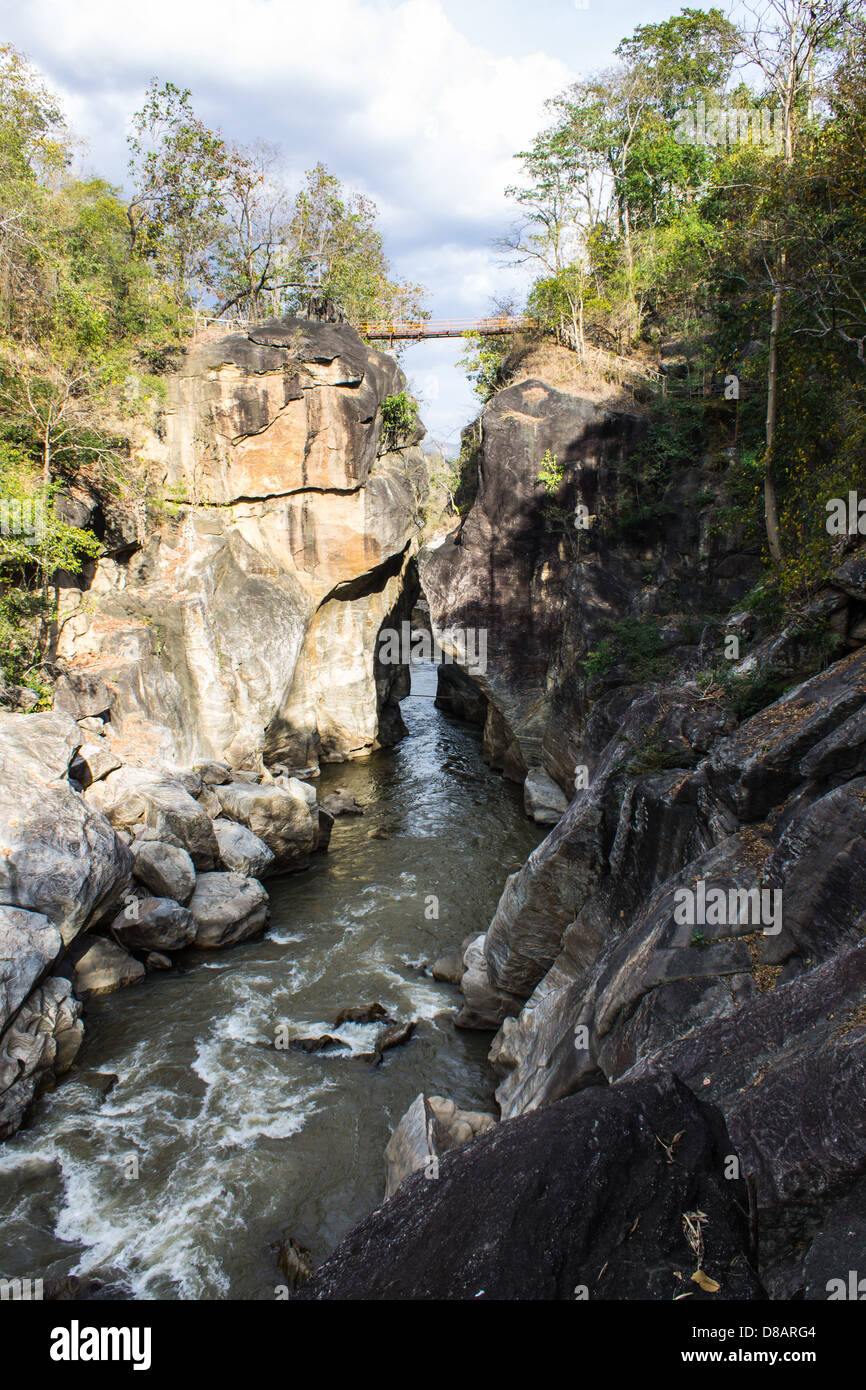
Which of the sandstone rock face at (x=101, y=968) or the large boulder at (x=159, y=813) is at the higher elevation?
the large boulder at (x=159, y=813)

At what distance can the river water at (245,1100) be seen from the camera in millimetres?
6961

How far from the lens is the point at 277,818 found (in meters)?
15.8

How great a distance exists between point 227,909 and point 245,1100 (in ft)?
13.6

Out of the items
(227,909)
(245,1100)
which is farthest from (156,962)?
(245,1100)

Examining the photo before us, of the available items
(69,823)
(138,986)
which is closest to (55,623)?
(69,823)

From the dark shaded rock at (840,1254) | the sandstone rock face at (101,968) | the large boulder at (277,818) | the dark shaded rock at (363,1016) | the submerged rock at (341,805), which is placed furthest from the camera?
the submerged rock at (341,805)

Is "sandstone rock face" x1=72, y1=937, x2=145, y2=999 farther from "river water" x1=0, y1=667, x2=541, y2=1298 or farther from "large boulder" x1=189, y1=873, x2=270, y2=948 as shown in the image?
"large boulder" x1=189, y1=873, x2=270, y2=948

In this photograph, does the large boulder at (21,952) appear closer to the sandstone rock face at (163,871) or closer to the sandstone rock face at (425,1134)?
the sandstone rock face at (163,871)

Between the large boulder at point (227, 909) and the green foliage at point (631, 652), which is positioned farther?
the green foliage at point (631, 652)

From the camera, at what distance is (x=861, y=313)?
1043 centimetres

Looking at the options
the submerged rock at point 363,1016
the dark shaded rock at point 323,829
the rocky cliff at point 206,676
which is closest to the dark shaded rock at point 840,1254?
the submerged rock at point 363,1016

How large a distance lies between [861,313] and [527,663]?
36.1 feet

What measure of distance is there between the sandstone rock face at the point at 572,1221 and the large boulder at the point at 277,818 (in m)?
12.3

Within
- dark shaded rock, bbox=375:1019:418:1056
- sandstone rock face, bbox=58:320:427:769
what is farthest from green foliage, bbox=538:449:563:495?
dark shaded rock, bbox=375:1019:418:1056
